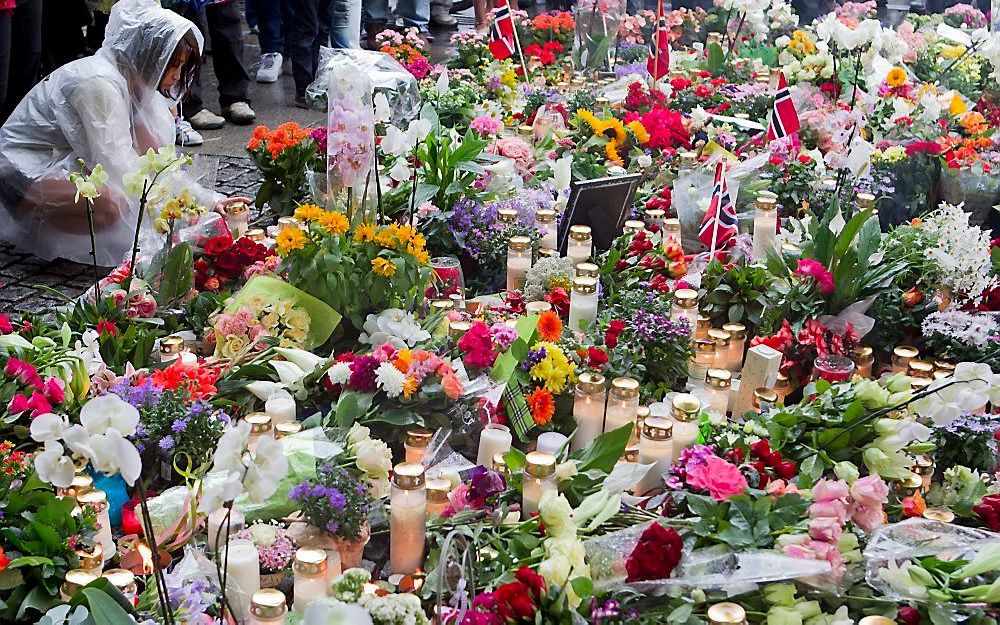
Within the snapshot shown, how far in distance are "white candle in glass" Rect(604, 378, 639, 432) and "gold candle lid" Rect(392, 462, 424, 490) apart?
50 centimetres

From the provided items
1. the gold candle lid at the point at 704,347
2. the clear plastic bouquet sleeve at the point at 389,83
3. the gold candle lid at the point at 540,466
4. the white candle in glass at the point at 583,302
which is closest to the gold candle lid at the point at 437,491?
the gold candle lid at the point at 540,466

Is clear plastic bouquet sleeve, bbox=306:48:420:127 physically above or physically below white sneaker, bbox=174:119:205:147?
above

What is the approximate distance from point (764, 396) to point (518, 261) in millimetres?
744

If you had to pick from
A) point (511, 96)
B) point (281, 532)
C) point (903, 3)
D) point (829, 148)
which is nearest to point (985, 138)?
point (829, 148)

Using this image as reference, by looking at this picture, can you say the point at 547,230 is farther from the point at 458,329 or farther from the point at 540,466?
the point at 540,466

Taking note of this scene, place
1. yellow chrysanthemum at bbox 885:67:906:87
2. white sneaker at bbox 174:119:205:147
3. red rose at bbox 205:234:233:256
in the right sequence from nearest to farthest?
red rose at bbox 205:234:233:256 → yellow chrysanthemum at bbox 885:67:906:87 → white sneaker at bbox 174:119:205:147

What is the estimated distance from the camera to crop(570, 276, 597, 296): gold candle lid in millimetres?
2469

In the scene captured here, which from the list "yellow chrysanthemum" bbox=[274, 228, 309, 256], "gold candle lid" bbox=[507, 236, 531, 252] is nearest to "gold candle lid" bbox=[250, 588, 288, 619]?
"yellow chrysanthemum" bbox=[274, 228, 309, 256]

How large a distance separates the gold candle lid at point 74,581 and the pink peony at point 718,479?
93 centimetres

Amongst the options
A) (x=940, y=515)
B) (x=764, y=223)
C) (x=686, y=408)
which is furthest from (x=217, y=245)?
(x=940, y=515)

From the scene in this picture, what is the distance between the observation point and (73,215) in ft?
12.2

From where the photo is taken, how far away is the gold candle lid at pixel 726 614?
57.7 inches

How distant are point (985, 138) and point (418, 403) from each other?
254 centimetres

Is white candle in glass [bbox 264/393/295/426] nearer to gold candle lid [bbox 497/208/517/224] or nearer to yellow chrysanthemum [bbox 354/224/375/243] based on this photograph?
yellow chrysanthemum [bbox 354/224/375/243]
